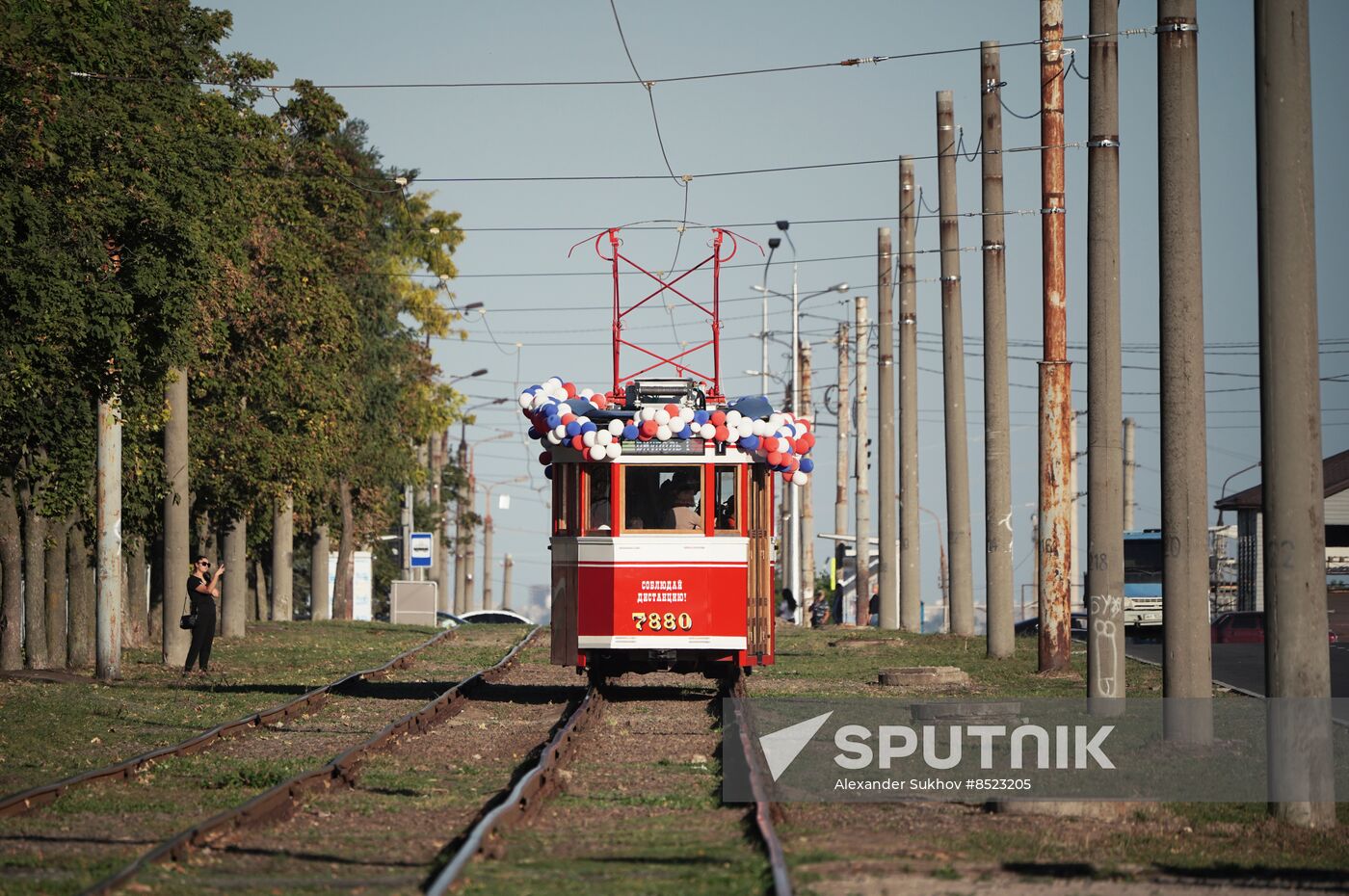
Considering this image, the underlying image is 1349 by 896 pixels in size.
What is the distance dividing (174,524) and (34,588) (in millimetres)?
2268

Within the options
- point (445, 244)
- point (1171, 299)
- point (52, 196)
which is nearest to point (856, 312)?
point (445, 244)

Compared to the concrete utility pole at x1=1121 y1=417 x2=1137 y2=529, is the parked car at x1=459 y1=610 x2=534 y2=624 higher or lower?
lower

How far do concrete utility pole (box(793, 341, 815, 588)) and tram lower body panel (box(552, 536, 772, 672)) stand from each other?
41.5 m

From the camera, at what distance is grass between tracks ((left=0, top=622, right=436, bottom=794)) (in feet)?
54.3

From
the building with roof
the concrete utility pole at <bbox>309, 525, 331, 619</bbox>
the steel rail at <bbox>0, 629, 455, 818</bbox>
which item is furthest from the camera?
the building with roof

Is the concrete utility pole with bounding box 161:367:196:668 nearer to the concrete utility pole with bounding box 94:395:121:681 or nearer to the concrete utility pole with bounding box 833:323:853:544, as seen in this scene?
the concrete utility pole with bounding box 94:395:121:681

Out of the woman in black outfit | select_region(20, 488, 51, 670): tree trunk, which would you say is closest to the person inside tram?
the woman in black outfit

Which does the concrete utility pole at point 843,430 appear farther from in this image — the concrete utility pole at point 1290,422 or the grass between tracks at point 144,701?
the concrete utility pole at point 1290,422

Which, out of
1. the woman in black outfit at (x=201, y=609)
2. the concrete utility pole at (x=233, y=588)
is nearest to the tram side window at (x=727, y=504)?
the woman in black outfit at (x=201, y=609)

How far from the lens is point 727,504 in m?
20.8

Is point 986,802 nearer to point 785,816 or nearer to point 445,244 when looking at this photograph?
point 785,816

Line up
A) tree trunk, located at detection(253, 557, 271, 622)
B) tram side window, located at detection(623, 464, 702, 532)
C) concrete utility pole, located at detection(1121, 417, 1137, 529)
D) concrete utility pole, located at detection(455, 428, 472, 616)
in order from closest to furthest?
tram side window, located at detection(623, 464, 702, 532)
tree trunk, located at detection(253, 557, 271, 622)
concrete utility pole, located at detection(1121, 417, 1137, 529)
concrete utility pole, located at detection(455, 428, 472, 616)

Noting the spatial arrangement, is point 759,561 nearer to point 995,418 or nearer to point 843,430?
point 995,418

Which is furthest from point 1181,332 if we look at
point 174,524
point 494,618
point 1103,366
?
point 494,618
